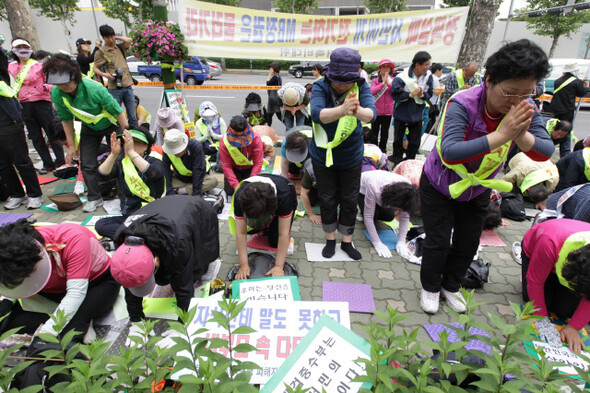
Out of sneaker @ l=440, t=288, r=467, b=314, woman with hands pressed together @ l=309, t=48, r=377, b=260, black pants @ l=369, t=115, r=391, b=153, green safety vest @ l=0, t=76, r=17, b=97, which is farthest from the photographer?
black pants @ l=369, t=115, r=391, b=153

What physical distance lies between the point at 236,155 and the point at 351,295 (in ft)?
6.68

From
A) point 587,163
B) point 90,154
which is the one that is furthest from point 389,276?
point 90,154

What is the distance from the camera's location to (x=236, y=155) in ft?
12.4

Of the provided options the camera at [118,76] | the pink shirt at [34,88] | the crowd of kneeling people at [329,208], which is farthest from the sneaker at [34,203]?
the camera at [118,76]

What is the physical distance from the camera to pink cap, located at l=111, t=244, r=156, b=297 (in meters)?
1.74

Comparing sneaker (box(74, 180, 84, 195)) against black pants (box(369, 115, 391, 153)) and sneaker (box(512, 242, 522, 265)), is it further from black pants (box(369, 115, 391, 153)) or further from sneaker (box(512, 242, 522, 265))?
sneaker (box(512, 242, 522, 265))

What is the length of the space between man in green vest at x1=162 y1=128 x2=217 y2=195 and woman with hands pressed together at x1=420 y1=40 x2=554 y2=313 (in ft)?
8.37

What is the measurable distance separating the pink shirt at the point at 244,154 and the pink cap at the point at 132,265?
1.95 meters

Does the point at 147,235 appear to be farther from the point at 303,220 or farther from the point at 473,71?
the point at 473,71

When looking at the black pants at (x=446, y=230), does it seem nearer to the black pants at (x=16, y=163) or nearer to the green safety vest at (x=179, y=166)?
the green safety vest at (x=179, y=166)

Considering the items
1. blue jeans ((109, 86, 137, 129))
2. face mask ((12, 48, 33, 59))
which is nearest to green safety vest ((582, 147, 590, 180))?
blue jeans ((109, 86, 137, 129))

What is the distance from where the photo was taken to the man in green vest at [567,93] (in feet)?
17.9

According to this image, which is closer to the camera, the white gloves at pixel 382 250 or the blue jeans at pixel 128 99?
the white gloves at pixel 382 250

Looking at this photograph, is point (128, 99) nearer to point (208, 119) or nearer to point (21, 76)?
point (21, 76)
